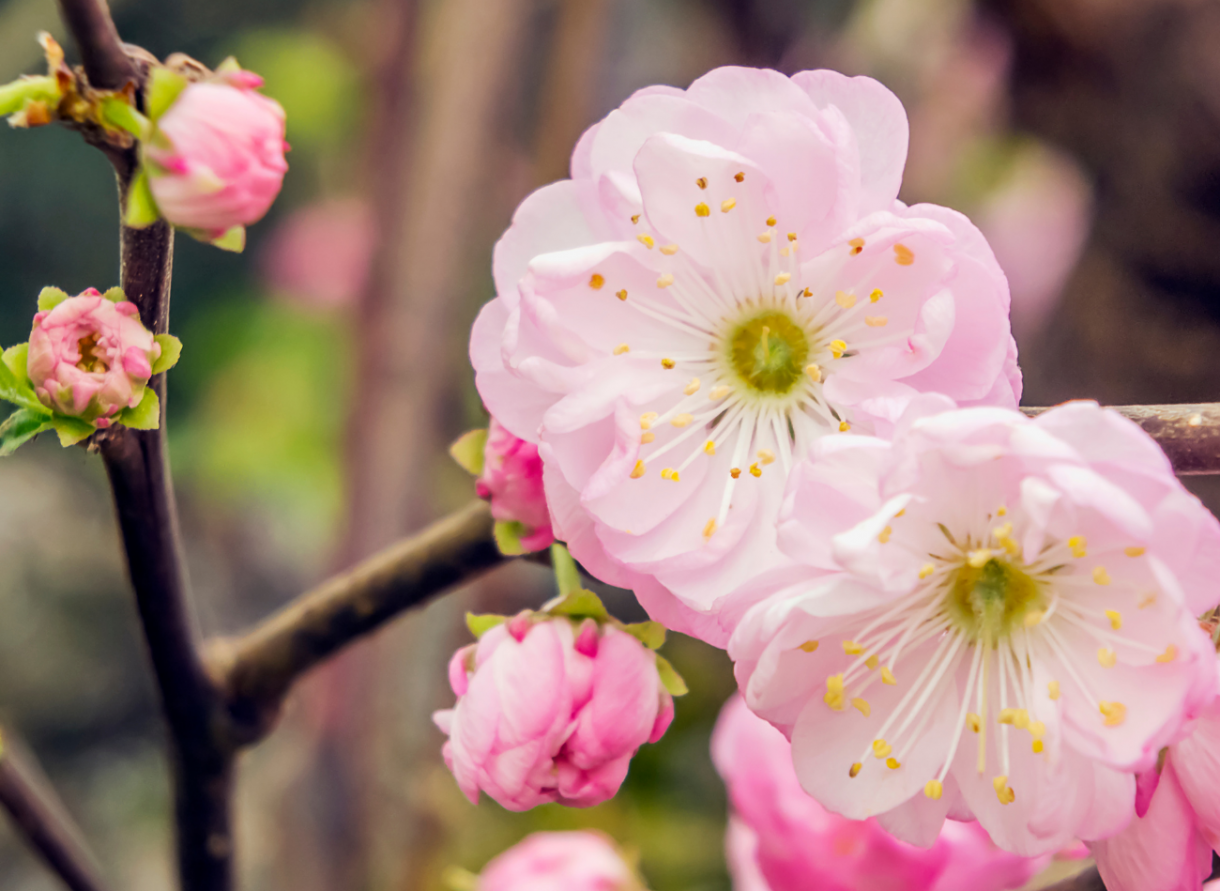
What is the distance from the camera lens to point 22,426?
0.28 m

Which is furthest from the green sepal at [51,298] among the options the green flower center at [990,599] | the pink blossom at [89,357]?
the green flower center at [990,599]

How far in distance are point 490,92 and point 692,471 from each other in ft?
2.75

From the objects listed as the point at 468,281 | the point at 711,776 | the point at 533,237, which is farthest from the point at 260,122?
the point at 711,776

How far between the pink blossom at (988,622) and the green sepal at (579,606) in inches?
2.6

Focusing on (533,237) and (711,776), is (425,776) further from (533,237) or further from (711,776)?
(533,237)

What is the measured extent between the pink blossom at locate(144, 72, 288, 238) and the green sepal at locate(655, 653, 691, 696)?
0.18 metres

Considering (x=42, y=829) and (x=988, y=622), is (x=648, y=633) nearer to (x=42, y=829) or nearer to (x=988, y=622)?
(x=988, y=622)

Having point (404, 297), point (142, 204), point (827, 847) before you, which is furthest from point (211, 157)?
point (404, 297)

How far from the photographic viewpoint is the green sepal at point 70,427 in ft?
0.91

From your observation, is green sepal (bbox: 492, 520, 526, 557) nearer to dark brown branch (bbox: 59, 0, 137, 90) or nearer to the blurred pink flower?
dark brown branch (bbox: 59, 0, 137, 90)

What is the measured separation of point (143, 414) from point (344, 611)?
119mm

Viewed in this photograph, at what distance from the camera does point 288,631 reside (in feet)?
1.30

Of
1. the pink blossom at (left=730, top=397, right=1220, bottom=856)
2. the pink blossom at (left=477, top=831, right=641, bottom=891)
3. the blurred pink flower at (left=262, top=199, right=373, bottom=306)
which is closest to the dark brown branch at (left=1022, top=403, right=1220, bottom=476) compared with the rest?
the pink blossom at (left=730, top=397, right=1220, bottom=856)

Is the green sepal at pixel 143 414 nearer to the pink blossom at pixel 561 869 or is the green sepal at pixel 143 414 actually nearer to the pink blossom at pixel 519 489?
the pink blossom at pixel 519 489
